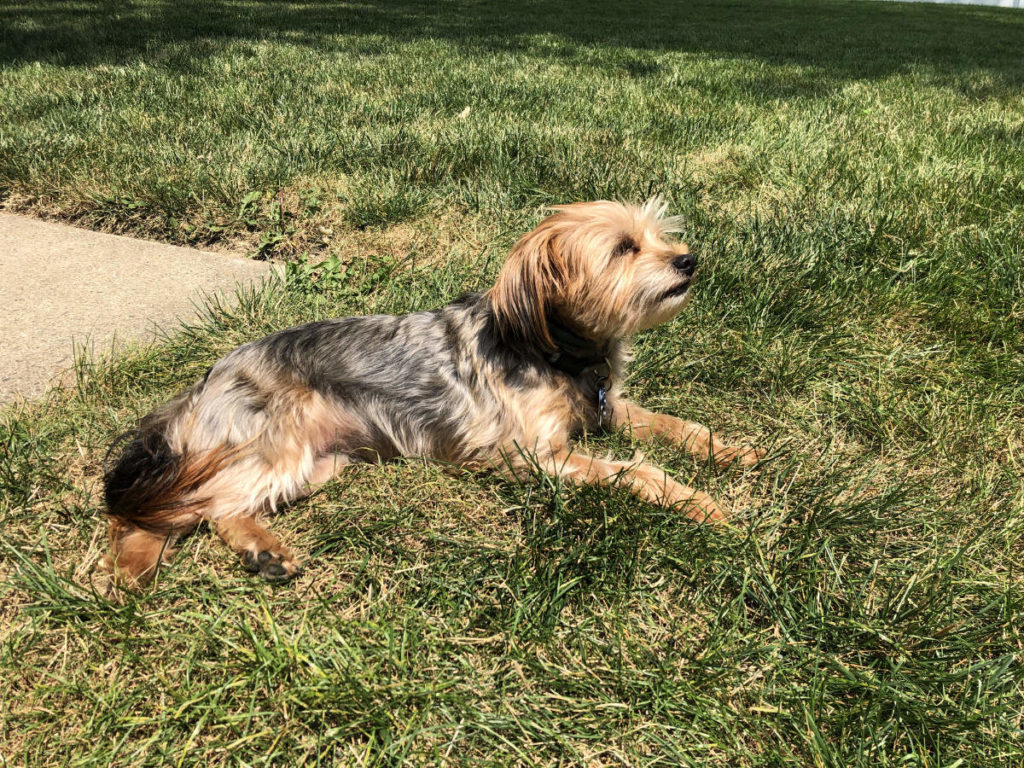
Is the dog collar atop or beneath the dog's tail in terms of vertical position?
atop

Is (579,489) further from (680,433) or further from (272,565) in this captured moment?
(272,565)

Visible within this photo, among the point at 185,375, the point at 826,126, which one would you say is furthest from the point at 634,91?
the point at 185,375

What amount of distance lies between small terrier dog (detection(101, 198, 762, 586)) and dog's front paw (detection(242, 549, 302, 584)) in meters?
0.07

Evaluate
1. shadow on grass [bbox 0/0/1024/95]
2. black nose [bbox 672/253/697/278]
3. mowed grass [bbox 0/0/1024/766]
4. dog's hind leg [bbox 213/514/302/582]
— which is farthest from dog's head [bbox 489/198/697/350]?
shadow on grass [bbox 0/0/1024/95]

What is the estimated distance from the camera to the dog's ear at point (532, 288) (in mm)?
3084

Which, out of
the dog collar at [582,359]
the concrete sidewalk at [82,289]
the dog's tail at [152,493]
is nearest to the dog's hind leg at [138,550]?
the dog's tail at [152,493]

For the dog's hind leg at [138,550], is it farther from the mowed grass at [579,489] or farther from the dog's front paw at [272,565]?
the dog's front paw at [272,565]

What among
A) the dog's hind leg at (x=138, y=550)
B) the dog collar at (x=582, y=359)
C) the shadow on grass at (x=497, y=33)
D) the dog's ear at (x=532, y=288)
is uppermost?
the shadow on grass at (x=497, y=33)

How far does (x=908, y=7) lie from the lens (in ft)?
116

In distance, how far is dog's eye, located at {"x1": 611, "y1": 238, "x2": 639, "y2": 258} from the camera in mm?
3221

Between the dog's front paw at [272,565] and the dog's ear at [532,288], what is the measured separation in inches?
52.4

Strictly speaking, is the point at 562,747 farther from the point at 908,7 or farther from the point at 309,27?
the point at 908,7

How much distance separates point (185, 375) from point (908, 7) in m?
42.1

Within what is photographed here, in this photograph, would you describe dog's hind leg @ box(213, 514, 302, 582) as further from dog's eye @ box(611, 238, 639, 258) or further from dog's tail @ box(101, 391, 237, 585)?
dog's eye @ box(611, 238, 639, 258)
